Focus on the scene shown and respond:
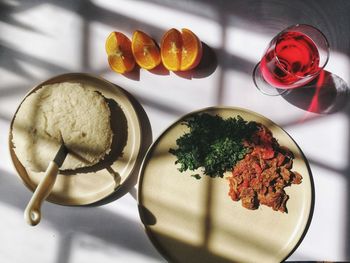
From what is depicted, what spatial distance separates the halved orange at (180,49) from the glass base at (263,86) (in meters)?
0.17

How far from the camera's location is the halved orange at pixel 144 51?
3.86 feet

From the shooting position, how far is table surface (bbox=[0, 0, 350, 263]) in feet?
3.98

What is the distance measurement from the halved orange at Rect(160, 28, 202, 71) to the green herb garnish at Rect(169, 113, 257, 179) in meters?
0.14

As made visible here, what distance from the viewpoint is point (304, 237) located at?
120 cm

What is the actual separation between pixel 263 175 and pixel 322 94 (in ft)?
0.92

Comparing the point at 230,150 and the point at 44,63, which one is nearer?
the point at 230,150

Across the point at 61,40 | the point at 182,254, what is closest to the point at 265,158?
the point at 182,254

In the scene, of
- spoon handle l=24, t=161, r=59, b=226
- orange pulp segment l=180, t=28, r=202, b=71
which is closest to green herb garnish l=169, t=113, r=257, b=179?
orange pulp segment l=180, t=28, r=202, b=71

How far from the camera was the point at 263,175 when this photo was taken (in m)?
1.14

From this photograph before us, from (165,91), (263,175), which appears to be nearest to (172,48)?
(165,91)

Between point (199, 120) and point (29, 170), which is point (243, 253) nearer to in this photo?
point (199, 120)

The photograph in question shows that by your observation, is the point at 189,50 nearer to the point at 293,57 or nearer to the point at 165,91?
the point at 165,91

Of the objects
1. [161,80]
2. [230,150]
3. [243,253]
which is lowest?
[243,253]

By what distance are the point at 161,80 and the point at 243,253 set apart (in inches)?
19.6
